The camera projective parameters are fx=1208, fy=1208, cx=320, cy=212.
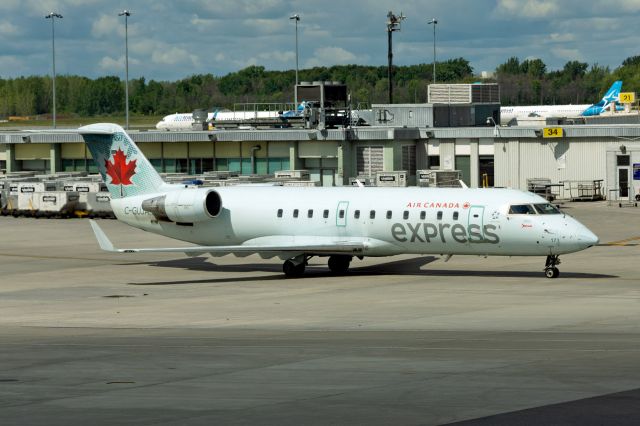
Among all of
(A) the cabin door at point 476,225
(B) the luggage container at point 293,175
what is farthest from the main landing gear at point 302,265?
(B) the luggage container at point 293,175

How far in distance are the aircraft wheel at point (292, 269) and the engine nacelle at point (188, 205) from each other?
3.41m

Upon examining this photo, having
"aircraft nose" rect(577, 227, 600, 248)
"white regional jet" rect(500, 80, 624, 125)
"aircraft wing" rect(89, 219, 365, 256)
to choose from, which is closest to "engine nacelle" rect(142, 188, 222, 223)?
"aircraft wing" rect(89, 219, 365, 256)

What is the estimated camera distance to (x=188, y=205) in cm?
4384

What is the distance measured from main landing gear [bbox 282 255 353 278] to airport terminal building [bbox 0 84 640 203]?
31766 millimetres

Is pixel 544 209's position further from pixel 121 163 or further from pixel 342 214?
pixel 121 163

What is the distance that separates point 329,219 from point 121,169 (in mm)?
9053

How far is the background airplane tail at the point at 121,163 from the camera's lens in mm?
45938

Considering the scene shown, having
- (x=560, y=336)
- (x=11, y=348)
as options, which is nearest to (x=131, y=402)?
(x=11, y=348)

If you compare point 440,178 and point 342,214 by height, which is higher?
point 440,178

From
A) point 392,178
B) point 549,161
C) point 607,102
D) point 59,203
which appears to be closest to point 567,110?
point 607,102

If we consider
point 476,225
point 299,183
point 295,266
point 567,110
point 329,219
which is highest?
point 567,110

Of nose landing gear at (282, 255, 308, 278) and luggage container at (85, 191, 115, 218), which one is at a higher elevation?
luggage container at (85, 191, 115, 218)

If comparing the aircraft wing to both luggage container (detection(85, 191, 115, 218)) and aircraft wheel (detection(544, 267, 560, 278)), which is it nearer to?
aircraft wheel (detection(544, 267, 560, 278))

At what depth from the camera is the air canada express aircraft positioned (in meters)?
38.7
